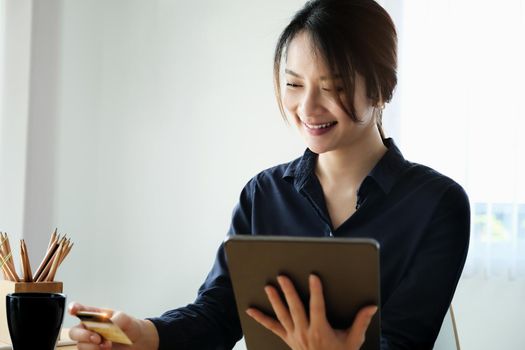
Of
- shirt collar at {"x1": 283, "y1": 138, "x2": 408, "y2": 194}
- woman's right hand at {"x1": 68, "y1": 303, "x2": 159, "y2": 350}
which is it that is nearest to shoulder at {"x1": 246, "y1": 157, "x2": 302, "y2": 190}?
shirt collar at {"x1": 283, "y1": 138, "x2": 408, "y2": 194}

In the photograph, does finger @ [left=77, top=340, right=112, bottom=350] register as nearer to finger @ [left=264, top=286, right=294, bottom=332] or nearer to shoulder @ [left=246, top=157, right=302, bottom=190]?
finger @ [left=264, top=286, right=294, bottom=332]

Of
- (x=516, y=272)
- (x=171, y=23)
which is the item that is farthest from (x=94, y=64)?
(x=516, y=272)

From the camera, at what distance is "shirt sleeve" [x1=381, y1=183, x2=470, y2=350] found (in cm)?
115

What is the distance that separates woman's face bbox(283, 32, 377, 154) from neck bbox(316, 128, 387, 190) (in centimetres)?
4

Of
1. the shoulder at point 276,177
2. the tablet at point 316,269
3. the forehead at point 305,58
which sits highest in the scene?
the forehead at point 305,58

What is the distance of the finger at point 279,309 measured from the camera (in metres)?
0.92

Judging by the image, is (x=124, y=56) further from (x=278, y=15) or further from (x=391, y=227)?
(x=391, y=227)

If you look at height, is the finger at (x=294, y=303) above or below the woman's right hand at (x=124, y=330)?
above

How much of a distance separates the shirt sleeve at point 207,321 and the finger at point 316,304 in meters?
0.34

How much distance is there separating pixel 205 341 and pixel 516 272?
5.10 feet

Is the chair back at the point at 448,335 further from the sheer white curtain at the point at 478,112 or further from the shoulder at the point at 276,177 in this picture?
the sheer white curtain at the point at 478,112

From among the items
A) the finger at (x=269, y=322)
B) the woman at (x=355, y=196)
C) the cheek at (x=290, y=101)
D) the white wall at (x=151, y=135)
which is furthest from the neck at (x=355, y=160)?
the white wall at (x=151, y=135)

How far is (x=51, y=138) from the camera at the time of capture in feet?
9.07

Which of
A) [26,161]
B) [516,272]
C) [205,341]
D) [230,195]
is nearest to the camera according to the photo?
[205,341]
